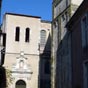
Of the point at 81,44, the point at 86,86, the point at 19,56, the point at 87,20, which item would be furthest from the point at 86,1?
the point at 19,56

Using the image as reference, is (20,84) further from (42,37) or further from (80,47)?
(80,47)

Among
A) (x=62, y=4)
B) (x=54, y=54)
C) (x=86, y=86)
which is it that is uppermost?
(x=62, y=4)

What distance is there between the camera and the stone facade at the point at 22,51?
3831 centimetres

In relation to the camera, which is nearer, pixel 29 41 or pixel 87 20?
pixel 87 20

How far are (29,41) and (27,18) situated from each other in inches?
116

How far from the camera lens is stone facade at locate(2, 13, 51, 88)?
38312 mm

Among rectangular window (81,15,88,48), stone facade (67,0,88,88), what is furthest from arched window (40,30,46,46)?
rectangular window (81,15,88,48)

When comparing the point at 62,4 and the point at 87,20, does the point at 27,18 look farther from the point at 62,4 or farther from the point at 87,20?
the point at 87,20

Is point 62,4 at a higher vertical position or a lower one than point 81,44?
higher

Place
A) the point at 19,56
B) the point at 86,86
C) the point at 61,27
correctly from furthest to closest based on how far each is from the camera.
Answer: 1. the point at 19,56
2. the point at 61,27
3. the point at 86,86

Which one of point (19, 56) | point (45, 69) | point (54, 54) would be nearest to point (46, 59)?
point (45, 69)

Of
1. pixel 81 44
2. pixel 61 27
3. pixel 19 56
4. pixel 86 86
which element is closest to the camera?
pixel 86 86

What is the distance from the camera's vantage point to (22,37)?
39.7m

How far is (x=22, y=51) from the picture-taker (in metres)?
39.2
